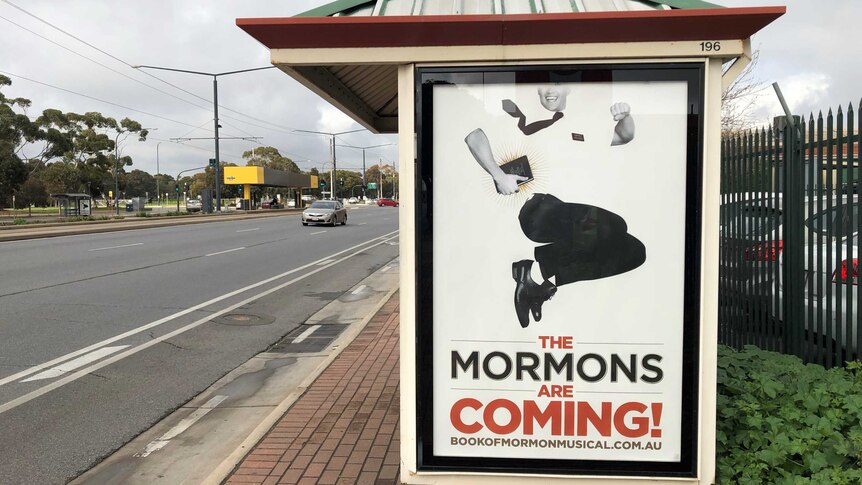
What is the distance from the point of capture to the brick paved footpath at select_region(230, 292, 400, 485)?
3.77 meters

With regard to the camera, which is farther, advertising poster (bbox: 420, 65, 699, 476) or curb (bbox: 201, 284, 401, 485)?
curb (bbox: 201, 284, 401, 485)

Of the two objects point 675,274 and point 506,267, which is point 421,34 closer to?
point 506,267

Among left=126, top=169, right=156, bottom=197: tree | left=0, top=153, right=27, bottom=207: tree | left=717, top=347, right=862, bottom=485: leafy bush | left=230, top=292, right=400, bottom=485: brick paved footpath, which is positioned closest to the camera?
left=717, top=347, right=862, bottom=485: leafy bush

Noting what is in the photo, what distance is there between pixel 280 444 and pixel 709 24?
11.5 feet

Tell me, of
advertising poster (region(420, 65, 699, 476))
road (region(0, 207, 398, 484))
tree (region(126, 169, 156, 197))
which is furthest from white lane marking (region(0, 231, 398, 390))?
tree (region(126, 169, 156, 197))

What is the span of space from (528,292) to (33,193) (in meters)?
78.5

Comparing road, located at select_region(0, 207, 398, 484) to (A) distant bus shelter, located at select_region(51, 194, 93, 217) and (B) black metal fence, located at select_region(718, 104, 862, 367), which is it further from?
(A) distant bus shelter, located at select_region(51, 194, 93, 217)

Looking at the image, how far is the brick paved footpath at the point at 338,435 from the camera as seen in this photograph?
377 cm

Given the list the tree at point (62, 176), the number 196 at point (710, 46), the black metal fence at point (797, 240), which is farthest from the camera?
the tree at point (62, 176)

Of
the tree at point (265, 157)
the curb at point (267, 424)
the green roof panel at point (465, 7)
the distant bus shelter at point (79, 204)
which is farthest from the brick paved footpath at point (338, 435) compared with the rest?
the tree at point (265, 157)

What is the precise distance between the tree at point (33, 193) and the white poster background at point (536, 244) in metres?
72.3

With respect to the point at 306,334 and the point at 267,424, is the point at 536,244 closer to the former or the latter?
the point at 267,424

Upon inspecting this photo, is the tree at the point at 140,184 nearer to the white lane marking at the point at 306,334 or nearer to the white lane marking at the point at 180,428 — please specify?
the white lane marking at the point at 306,334

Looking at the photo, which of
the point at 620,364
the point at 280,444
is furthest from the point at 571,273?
the point at 280,444
